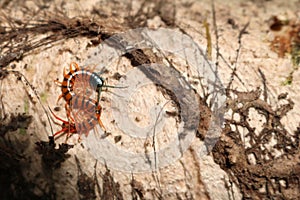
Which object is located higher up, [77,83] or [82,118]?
[77,83]

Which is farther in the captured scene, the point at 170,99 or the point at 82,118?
A: the point at 82,118

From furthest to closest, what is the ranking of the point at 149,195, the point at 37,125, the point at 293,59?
the point at 37,125 < the point at 149,195 < the point at 293,59

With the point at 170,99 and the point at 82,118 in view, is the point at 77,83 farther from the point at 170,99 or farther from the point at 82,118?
the point at 170,99

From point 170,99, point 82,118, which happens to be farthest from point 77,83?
point 170,99

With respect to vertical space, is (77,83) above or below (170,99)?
above

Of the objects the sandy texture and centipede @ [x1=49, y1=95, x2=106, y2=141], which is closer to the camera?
the sandy texture

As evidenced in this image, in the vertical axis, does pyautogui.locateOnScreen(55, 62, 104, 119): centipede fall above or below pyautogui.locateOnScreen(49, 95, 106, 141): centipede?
above

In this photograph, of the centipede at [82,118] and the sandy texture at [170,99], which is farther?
the centipede at [82,118]

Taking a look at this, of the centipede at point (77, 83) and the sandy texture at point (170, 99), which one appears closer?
the sandy texture at point (170, 99)

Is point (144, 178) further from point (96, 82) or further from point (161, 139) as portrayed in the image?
point (96, 82)

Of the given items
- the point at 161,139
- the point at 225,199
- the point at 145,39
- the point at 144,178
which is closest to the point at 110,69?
the point at 145,39

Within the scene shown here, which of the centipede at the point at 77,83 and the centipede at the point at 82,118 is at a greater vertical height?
the centipede at the point at 77,83
